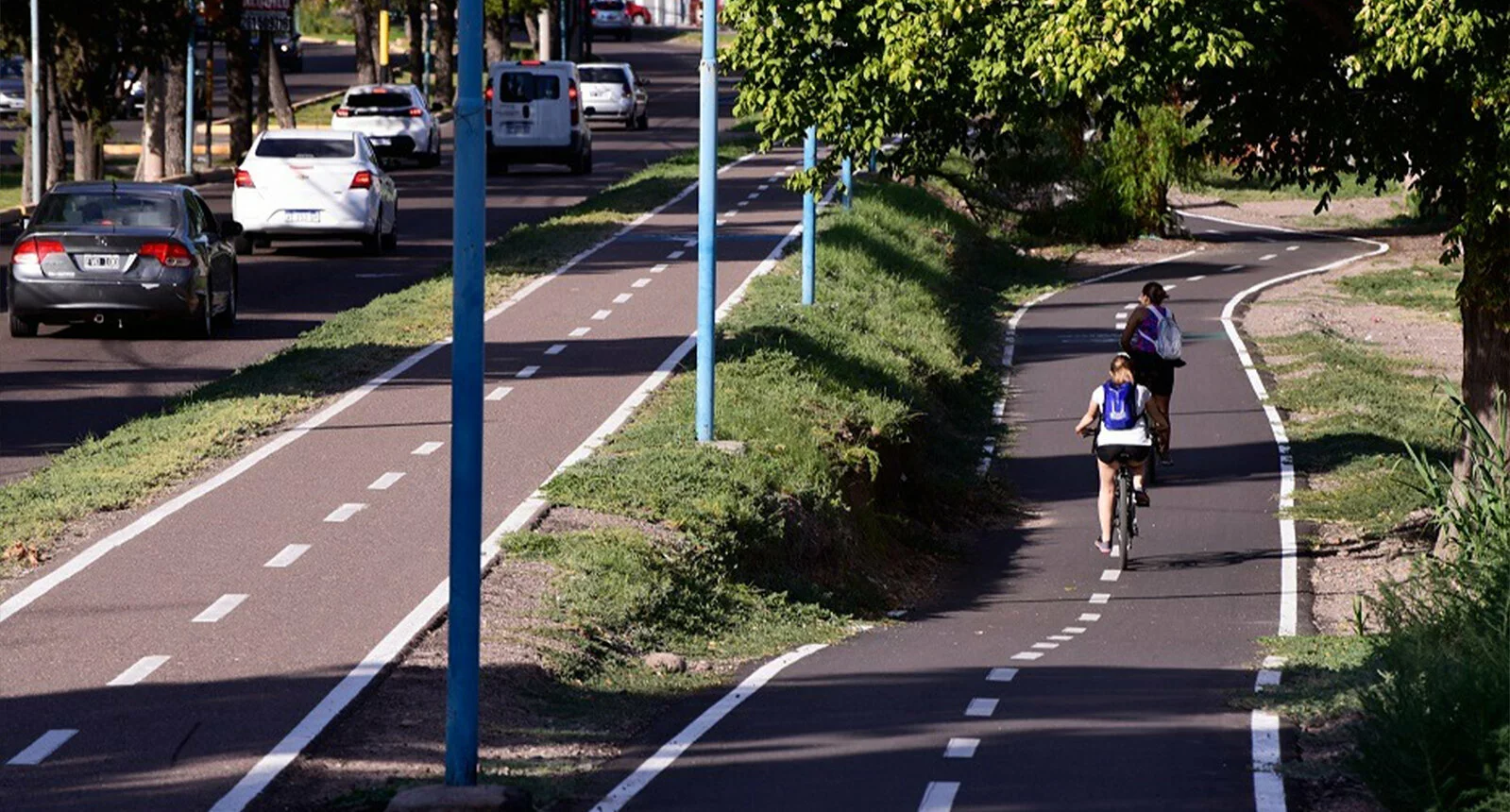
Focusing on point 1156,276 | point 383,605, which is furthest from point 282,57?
point 383,605

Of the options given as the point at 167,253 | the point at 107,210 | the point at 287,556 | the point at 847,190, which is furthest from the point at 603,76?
the point at 287,556

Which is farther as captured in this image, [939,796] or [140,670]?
[140,670]

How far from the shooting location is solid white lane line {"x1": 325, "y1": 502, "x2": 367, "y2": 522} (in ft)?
49.2

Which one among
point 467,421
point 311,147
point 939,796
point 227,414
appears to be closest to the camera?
point 467,421

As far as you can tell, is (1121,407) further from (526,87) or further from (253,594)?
(526,87)

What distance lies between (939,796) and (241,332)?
657 inches

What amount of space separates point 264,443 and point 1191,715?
845 cm

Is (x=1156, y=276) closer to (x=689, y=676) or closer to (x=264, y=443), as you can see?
(x=264, y=443)

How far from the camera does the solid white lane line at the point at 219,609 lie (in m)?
12.2

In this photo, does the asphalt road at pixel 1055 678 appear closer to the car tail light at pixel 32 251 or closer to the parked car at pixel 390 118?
the car tail light at pixel 32 251

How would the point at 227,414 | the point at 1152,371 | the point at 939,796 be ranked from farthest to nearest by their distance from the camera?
the point at 1152,371
the point at 227,414
the point at 939,796

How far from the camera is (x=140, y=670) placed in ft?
36.6

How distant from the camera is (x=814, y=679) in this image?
12.8 meters

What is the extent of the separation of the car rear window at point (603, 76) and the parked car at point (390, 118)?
1285 cm
